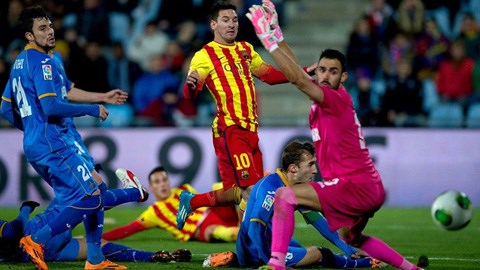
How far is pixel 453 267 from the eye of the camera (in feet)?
29.8

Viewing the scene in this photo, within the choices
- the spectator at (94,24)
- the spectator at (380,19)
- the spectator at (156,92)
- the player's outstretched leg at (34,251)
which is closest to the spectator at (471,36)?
the spectator at (380,19)

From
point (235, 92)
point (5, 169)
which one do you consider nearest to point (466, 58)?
point (5, 169)

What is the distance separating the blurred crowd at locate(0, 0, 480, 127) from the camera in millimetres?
17234

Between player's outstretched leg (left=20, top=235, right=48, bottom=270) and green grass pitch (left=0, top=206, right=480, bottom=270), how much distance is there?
37cm

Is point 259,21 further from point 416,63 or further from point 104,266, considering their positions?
point 416,63

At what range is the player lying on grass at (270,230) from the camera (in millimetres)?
8586

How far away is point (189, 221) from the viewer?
11812mm

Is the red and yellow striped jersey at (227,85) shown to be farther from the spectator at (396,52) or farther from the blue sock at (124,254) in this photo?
the spectator at (396,52)

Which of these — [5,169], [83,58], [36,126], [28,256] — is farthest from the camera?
[83,58]

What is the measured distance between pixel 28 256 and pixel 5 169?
6.86 meters

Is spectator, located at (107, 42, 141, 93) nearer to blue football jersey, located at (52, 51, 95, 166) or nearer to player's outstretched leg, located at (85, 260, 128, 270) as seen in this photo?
blue football jersey, located at (52, 51, 95, 166)

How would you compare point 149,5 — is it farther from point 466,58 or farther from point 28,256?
point 28,256

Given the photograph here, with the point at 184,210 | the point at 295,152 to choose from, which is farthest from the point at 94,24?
the point at 295,152

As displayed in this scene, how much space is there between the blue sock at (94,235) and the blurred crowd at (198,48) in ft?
24.6
